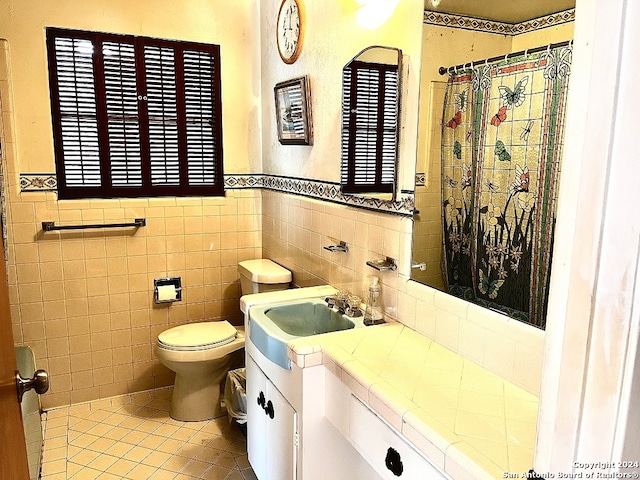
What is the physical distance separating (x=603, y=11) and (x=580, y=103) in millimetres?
101

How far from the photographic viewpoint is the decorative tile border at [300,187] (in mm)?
1867

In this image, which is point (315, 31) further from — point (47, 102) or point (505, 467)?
point (505, 467)

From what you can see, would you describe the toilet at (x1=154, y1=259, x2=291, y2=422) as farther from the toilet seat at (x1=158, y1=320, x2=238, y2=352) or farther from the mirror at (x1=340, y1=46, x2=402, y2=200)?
the mirror at (x1=340, y1=46, x2=402, y2=200)

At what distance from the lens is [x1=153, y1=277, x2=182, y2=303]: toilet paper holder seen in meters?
2.96

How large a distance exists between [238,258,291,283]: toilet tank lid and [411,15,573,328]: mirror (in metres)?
1.10

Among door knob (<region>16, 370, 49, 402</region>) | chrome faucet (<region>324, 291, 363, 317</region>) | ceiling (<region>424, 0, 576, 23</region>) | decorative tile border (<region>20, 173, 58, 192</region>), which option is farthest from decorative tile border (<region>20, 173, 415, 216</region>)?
door knob (<region>16, 370, 49, 402</region>)

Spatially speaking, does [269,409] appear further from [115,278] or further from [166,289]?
[115,278]

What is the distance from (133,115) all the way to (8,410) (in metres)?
2.10

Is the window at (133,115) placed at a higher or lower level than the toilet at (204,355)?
higher

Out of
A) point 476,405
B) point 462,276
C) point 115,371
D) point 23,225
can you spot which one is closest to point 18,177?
point 23,225

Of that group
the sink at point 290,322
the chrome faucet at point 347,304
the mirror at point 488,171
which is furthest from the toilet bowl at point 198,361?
the mirror at point 488,171

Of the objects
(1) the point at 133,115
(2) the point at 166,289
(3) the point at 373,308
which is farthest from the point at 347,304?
(1) the point at 133,115

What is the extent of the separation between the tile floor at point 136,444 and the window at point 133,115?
1261 millimetres

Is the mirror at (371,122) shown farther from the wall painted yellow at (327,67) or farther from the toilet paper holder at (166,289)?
the toilet paper holder at (166,289)
